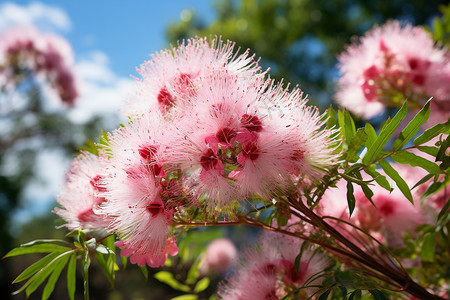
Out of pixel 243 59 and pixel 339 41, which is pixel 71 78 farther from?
pixel 339 41

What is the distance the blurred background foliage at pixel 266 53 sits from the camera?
6176 mm

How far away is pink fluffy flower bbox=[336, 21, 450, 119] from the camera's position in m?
1.09

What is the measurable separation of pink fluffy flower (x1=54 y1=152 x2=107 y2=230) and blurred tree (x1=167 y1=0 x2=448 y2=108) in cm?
607

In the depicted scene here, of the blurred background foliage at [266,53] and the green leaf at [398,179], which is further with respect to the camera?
the blurred background foliage at [266,53]

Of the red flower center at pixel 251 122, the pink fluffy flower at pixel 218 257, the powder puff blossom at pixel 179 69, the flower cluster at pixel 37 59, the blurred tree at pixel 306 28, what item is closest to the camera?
the red flower center at pixel 251 122

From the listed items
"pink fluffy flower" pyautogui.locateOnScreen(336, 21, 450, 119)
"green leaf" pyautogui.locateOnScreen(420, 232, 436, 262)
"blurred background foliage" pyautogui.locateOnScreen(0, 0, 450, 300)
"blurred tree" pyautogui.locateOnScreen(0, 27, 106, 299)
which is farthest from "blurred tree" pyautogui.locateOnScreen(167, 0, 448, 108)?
"green leaf" pyautogui.locateOnScreen(420, 232, 436, 262)

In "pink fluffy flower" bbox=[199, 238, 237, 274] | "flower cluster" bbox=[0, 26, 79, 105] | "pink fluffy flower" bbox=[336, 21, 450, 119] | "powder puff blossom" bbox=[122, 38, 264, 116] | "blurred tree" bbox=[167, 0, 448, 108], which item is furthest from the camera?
"blurred tree" bbox=[167, 0, 448, 108]

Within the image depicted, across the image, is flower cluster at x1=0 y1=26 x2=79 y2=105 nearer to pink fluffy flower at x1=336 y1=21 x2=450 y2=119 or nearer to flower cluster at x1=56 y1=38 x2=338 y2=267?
pink fluffy flower at x1=336 y1=21 x2=450 y2=119

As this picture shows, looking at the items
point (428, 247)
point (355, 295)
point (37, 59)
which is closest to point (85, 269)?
point (355, 295)

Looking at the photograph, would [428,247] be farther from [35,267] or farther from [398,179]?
[35,267]

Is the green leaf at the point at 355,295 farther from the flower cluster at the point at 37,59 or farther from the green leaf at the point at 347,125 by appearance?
the flower cluster at the point at 37,59

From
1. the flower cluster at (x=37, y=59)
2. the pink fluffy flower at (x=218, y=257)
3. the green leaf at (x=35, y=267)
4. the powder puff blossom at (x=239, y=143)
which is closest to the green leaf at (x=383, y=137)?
the powder puff blossom at (x=239, y=143)

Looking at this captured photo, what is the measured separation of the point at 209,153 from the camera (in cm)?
52

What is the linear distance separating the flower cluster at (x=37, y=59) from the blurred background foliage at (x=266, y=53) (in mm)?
2143
